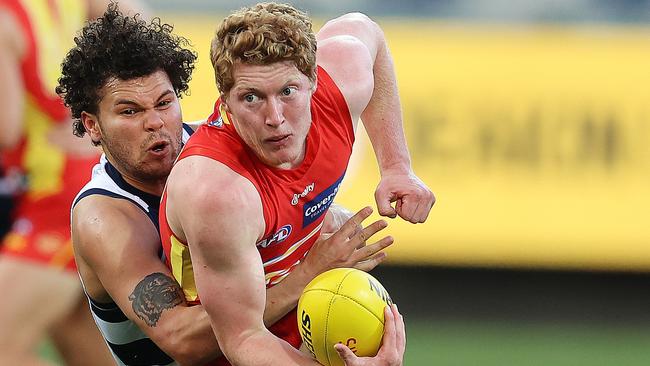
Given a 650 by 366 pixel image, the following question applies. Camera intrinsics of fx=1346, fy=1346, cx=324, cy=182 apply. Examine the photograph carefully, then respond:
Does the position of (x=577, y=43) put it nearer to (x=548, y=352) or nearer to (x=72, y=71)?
(x=548, y=352)

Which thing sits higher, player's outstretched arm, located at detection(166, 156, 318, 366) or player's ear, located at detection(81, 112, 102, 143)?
player's ear, located at detection(81, 112, 102, 143)

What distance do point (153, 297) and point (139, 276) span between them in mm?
109

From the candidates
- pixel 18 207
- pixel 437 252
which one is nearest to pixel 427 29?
pixel 437 252

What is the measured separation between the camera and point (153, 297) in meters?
5.05

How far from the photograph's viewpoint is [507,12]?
1013 centimetres

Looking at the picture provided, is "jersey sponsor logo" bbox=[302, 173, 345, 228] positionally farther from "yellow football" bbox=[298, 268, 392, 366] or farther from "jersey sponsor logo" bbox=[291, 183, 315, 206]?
"yellow football" bbox=[298, 268, 392, 366]

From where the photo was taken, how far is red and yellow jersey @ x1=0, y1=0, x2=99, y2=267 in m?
6.57

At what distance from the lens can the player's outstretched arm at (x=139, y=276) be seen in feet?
16.5

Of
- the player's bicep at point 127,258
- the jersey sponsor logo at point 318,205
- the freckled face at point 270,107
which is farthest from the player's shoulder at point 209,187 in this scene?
the player's bicep at point 127,258

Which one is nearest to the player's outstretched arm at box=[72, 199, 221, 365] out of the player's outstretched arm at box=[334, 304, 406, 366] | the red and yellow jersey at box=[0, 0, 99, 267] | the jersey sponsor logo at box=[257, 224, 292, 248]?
the jersey sponsor logo at box=[257, 224, 292, 248]

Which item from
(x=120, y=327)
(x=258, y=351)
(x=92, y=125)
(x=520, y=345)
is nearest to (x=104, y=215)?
(x=92, y=125)

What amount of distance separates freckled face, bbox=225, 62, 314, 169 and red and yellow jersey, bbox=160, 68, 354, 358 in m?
0.08

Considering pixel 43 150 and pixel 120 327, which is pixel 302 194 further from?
pixel 43 150

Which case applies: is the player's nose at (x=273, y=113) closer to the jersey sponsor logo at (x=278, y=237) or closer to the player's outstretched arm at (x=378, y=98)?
the jersey sponsor logo at (x=278, y=237)
